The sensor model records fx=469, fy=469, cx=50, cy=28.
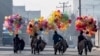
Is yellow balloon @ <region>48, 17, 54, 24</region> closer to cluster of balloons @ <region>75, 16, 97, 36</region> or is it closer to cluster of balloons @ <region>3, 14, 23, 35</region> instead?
cluster of balloons @ <region>75, 16, 97, 36</region>

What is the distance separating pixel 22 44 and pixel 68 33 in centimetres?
7573

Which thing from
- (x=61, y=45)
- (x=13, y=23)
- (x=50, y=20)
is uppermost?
(x=50, y=20)

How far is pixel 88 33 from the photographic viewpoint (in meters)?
37.1

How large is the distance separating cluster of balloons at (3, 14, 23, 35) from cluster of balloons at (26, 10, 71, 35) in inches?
103

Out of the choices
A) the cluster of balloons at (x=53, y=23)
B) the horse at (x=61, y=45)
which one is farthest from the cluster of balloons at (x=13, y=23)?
the horse at (x=61, y=45)

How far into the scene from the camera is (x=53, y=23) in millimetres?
38719

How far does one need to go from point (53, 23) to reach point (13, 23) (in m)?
4.32

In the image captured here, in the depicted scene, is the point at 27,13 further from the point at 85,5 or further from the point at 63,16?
the point at 63,16

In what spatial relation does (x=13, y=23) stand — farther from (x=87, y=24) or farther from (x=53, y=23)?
(x=87, y=24)

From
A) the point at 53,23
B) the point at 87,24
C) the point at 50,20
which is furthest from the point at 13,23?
A: the point at 87,24

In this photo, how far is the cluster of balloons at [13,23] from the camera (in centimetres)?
4097

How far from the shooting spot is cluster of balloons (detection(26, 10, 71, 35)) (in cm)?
3850

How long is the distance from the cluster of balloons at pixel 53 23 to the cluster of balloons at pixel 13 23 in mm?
2611

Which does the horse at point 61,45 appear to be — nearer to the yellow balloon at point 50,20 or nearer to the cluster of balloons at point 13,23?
the yellow balloon at point 50,20
